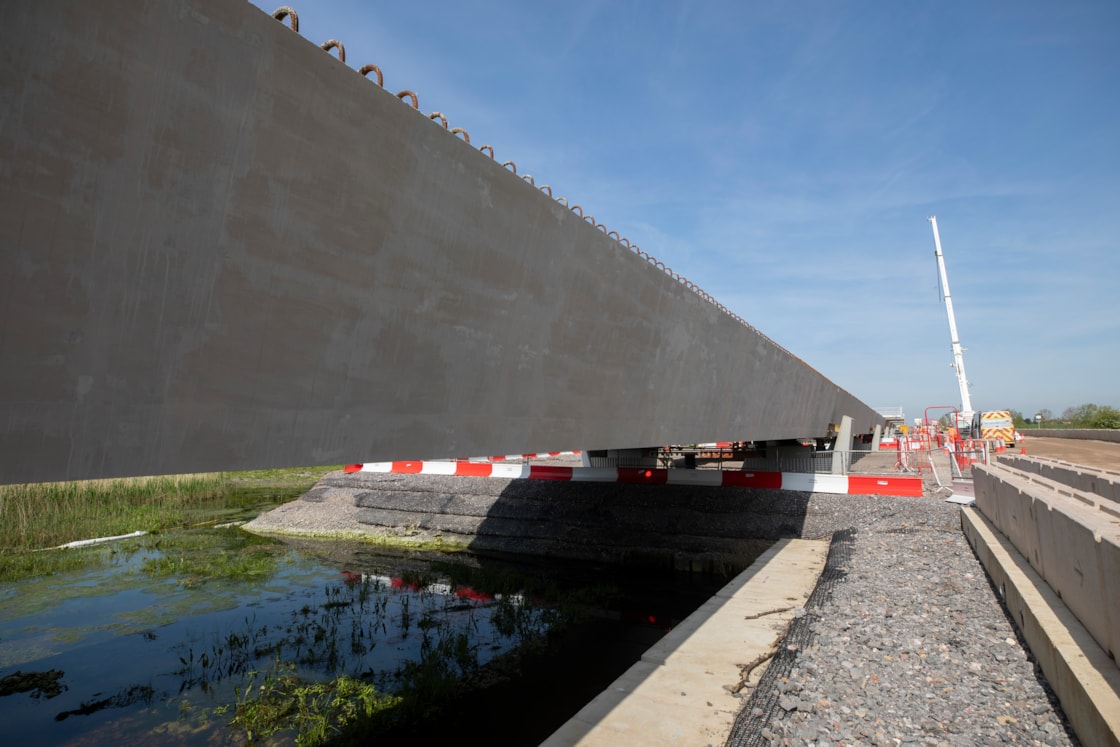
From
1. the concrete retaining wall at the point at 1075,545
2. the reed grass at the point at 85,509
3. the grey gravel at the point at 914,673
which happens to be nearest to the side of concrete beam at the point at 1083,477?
the concrete retaining wall at the point at 1075,545

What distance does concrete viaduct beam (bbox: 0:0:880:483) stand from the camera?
2363mm

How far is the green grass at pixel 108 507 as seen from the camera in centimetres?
1562

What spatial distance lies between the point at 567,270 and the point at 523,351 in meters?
0.98

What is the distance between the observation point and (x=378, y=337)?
375 cm

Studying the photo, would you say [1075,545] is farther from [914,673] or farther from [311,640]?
[311,640]

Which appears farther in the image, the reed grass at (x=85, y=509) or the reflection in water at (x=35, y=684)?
the reed grass at (x=85, y=509)

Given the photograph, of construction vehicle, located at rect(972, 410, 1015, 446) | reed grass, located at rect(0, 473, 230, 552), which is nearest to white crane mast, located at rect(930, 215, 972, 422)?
construction vehicle, located at rect(972, 410, 1015, 446)

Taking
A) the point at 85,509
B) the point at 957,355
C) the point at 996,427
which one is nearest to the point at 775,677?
the point at 85,509

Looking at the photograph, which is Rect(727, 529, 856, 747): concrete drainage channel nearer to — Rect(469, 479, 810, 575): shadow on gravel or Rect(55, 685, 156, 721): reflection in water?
Rect(469, 479, 810, 575): shadow on gravel

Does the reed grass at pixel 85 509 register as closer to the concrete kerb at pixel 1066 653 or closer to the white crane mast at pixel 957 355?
the concrete kerb at pixel 1066 653

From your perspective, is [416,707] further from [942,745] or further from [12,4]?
[12,4]

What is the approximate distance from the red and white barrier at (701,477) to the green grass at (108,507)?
7123 millimetres

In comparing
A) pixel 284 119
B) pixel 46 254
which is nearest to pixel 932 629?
pixel 284 119

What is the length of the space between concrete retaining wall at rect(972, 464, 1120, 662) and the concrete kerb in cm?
10
